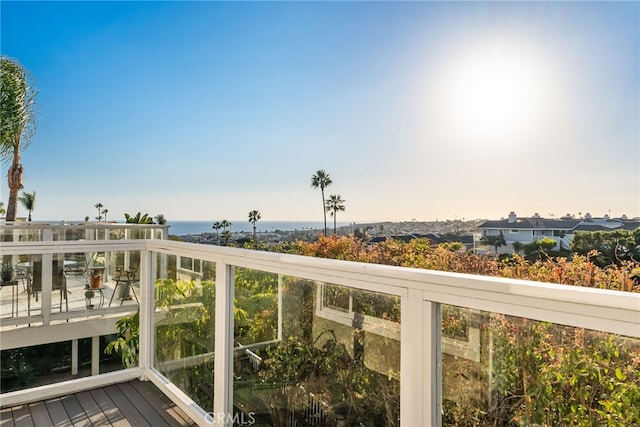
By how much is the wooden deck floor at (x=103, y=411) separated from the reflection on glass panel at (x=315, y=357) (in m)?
0.71

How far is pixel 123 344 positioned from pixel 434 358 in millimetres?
2682

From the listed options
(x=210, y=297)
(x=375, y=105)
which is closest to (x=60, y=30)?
(x=375, y=105)

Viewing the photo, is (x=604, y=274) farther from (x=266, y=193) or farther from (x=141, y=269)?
(x=266, y=193)

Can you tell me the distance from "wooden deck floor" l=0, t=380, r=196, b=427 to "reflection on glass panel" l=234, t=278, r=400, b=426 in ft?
2.34

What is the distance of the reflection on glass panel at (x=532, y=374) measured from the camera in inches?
36.3

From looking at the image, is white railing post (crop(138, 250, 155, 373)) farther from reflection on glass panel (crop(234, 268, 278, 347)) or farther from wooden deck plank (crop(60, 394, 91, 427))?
reflection on glass panel (crop(234, 268, 278, 347))

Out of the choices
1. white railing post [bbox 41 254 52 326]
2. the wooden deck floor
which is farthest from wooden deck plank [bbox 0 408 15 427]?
white railing post [bbox 41 254 52 326]

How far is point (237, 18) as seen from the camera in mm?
9711

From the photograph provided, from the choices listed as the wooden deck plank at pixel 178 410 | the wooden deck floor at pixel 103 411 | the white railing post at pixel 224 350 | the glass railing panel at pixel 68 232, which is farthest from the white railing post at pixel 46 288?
the glass railing panel at pixel 68 232

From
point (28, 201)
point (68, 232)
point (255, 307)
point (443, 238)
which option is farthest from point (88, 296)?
point (28, 201)

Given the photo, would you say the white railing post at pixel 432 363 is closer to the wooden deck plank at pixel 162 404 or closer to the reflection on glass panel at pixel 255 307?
the reflection on glass panel at pixel 255 307

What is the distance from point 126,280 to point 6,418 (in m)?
1.08

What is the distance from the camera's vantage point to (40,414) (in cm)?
241

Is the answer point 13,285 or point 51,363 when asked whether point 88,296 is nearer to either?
point 13,285
